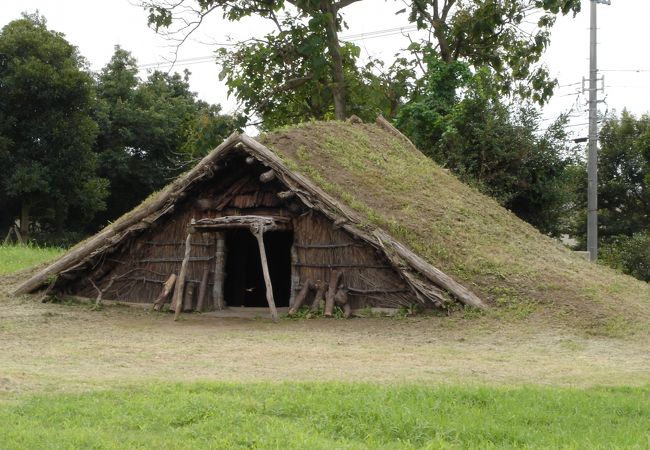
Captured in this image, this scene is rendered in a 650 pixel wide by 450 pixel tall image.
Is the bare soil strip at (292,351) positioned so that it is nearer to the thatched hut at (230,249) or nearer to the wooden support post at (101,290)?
the wooden support post at (101,290)

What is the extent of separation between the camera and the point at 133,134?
3603 centimetres

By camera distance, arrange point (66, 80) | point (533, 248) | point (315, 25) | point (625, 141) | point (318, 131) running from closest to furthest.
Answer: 1. point (533, 248)
2. point (318, 131)
3. point (315, 25)
4. point (66, 80)
5. point (625, 141)

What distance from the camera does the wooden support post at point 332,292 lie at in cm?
1370

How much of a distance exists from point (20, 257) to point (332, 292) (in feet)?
33.1

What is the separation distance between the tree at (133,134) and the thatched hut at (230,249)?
64.5 ft

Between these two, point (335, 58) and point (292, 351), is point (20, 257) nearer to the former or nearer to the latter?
point (335, 58)

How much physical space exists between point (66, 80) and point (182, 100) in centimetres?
1035

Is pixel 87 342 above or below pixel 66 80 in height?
below

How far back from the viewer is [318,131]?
17.8 meters

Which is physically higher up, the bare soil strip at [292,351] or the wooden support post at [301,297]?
the wooden support post at [301,297]

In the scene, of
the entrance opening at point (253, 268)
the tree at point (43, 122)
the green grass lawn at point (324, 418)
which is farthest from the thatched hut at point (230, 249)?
the tree at point (43, 122)

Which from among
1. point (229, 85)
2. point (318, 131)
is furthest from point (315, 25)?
point (318, 131)

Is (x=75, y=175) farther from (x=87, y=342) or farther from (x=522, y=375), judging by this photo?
(x=522, y=375)

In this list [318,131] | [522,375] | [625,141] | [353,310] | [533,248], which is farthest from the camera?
[625,141]
